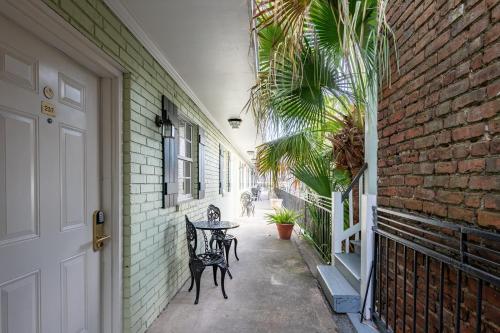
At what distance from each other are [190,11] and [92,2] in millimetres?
611

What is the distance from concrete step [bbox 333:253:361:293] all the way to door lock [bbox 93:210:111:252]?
7.29ft

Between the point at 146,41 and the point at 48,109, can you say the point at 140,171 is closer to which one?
the point at 48,109

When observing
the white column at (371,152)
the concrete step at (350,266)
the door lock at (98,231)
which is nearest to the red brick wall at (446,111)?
the white column at (371,152)

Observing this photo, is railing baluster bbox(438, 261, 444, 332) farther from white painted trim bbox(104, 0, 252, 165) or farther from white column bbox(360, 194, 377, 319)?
white painted trim bbox(104, 0, 252, 165)

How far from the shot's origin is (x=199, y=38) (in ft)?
7.64

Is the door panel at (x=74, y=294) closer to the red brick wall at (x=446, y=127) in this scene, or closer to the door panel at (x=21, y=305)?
the door panel at (x=21, y=305)

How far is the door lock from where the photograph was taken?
194 centimetres

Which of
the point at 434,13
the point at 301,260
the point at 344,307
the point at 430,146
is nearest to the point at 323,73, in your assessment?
the point at 434,13

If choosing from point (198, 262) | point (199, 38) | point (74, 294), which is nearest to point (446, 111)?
point (199, 38)

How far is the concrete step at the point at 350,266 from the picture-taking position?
269cm

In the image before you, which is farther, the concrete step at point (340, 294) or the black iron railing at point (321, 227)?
the black iron railing at point (321, 227)

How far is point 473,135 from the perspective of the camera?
1.28 m

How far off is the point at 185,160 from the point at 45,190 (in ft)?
8.17

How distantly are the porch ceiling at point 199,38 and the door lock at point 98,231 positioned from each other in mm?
1275
